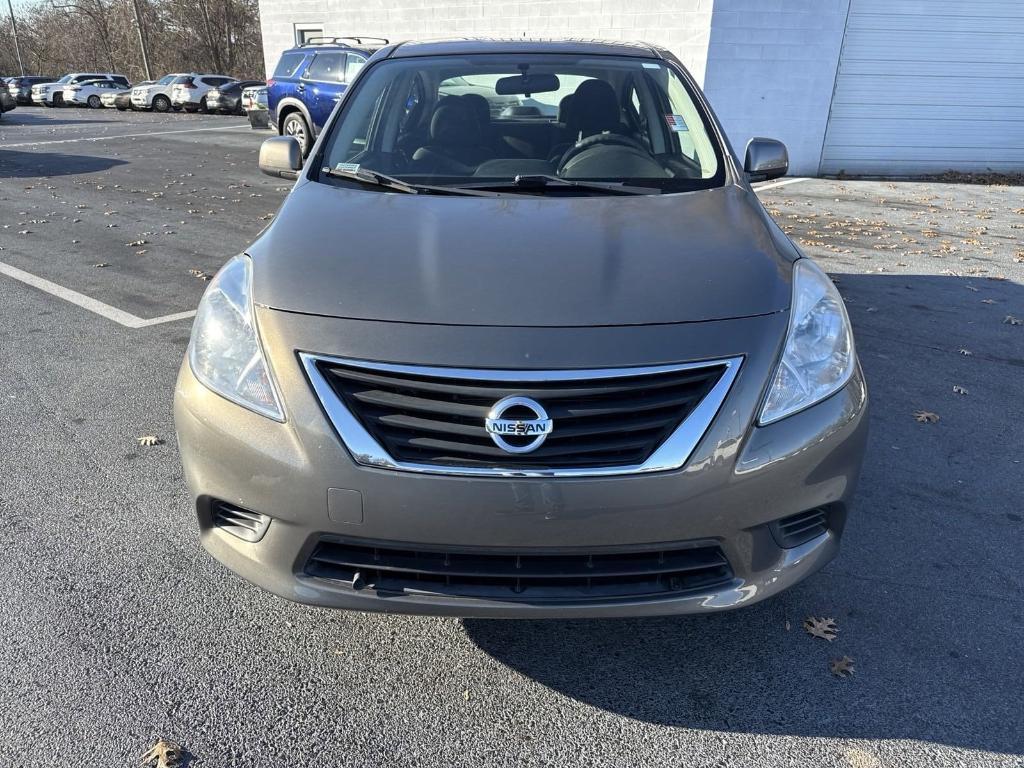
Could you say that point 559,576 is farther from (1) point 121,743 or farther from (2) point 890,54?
(2) point 890,54

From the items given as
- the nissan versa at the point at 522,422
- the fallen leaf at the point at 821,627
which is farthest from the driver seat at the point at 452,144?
the fallen leaf at the point at 821,627

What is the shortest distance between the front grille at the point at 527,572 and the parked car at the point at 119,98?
36998 mm

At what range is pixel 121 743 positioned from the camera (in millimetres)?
1929

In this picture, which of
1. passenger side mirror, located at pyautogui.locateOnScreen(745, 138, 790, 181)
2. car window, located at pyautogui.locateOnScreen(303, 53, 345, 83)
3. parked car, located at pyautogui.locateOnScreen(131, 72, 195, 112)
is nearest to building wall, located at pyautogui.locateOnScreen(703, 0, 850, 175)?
car window, located at pyautogui.locateOnScreen(303, 53, 345, 83)

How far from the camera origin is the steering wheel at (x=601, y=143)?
10.5ft

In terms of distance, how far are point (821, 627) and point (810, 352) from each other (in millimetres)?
928

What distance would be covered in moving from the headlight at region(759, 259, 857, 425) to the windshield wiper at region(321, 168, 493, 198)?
3.93 feet

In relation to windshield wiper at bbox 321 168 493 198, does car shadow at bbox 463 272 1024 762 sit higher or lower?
lower

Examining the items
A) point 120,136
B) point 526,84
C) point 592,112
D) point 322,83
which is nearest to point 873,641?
point 592,112

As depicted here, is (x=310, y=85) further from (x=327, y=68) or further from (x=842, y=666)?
(x=842, y=666)

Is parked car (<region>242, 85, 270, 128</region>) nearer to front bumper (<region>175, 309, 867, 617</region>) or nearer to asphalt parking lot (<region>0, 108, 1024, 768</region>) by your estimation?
asphalt parking lot (<region>0, 108, 1024, 768</region>)

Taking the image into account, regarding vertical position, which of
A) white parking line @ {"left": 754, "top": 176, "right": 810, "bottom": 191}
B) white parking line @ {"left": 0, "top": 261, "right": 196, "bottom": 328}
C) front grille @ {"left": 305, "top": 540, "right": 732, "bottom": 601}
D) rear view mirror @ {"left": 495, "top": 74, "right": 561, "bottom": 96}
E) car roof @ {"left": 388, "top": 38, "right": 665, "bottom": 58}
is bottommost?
white parking line @ {"left": 754, "top": 176, "right": 810, "bottom": 191}

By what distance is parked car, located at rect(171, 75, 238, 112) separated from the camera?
1180 inches

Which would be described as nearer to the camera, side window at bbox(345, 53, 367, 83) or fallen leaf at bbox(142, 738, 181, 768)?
fallen leaf at bbox(142, 738, 181, 768)
